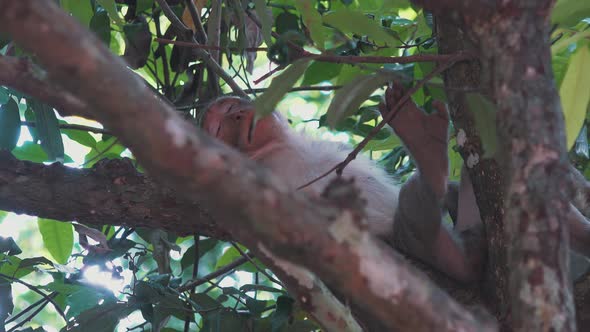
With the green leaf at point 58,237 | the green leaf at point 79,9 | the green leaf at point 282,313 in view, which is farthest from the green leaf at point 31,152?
the green leaf at point 282,313

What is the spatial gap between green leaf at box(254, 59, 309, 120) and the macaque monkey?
1.90 ft

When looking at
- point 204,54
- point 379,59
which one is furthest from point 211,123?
point 379,59

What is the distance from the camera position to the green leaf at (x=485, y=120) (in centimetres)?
189

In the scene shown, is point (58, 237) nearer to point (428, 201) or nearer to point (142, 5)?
point (142, 5)

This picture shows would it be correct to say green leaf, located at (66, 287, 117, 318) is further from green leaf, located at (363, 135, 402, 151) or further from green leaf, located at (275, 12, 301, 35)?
green leaf, located at (275, 12, 301, 35)

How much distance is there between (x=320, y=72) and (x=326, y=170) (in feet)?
1.48

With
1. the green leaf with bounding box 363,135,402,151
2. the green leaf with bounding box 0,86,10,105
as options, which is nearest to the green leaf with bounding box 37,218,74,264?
the green leaf with bounding box 0,86,10,105

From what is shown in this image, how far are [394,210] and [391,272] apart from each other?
2142mm

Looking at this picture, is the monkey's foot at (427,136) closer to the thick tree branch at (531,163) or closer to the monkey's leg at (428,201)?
the monkey's leg at (428,201)

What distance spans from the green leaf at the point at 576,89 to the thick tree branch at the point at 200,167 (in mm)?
1029

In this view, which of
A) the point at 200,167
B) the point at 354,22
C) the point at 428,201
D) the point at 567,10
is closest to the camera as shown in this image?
the point at 200,167

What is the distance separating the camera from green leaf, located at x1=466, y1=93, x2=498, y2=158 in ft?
6.19

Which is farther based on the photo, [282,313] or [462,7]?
[282,313]

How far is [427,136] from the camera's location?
295 cm
